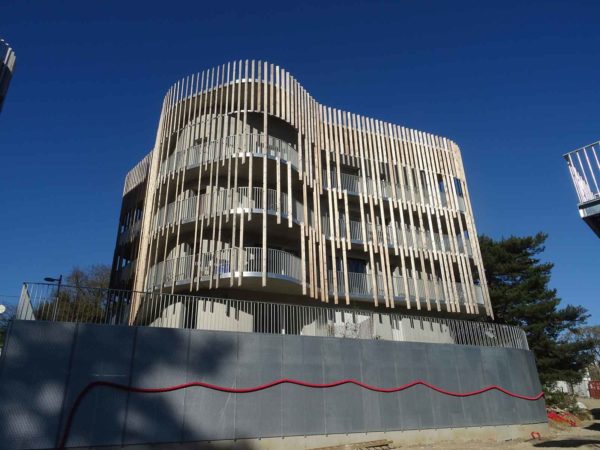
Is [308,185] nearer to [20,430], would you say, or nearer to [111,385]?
[111,385]

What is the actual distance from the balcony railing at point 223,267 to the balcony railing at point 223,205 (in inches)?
73.4

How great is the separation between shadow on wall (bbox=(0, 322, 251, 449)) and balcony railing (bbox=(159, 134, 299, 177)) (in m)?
9.78

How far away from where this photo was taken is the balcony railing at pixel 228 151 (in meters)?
20.0

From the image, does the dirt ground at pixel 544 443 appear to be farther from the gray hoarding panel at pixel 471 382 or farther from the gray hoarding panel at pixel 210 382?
the gray hoarding panel at pixel 210 382

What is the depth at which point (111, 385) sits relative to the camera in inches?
447

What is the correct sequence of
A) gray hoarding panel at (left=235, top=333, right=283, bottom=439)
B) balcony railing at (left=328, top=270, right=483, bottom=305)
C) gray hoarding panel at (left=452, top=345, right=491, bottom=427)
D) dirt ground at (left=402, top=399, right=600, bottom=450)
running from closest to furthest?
gray hoarding panel at (left=235, top=333, right=283, bottom=439), dirt ground at (left=402, top=399, right=600, bottom=450), gray hoarding panel at (left=452, top=345, right=491, bottom=427), balcony railing at (left=328, top=270, right=483, bottom=305)

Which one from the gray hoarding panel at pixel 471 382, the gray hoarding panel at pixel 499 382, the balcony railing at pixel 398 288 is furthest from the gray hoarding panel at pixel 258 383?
the gray hoarding panel at pixel 499 382

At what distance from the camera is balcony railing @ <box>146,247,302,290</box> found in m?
17.4

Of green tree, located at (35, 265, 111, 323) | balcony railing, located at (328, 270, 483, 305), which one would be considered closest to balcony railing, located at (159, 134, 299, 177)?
balcony railing, located at (328, 270, 483, 305)

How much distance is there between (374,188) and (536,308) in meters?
13.2

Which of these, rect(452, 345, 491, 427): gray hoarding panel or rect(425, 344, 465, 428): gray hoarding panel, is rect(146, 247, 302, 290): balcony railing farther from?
rect(452, 345, 491, 427): gray hoarding panel

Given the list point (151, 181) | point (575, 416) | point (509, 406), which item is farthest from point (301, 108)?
point (575, 416)

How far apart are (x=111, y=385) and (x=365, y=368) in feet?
27.2

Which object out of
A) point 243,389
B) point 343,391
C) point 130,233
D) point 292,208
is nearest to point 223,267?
point 292,208
